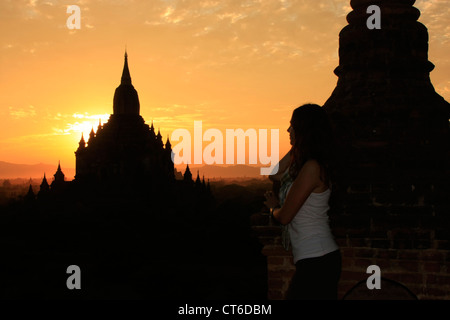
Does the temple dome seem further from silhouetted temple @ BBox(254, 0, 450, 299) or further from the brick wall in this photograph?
the brick wall

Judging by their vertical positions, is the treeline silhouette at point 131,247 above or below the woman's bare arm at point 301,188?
below

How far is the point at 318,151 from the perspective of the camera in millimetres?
3150

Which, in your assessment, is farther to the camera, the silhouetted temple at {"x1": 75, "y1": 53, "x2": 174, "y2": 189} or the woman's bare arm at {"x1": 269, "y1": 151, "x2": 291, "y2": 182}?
the silhouetted temple at {"x1": 75, "y1": 53, "x2": 174, "y2": 189}

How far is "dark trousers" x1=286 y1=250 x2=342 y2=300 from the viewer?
3.11 meters

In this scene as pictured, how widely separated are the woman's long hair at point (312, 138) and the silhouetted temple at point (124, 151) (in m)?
54.9

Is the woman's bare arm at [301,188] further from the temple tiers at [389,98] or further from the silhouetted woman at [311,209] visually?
the temple tiers at [389,98]

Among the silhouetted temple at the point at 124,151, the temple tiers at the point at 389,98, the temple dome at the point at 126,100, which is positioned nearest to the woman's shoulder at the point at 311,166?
the temple tiers at the point at 389,98

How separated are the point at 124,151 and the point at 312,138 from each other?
5630 centimetres

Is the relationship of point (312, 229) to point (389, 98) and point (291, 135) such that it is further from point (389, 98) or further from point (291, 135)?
point (389, 98)

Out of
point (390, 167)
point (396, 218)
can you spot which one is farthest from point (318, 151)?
point (390, 167)

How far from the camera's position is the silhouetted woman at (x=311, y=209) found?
3.10 metres

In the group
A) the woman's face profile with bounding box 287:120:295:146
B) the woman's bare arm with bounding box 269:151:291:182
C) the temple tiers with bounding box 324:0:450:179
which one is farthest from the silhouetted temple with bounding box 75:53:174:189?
the woman's face profile with bounding box 287:120:295:146
